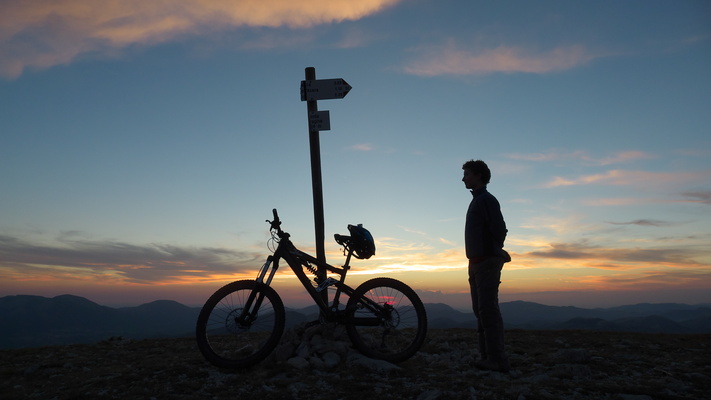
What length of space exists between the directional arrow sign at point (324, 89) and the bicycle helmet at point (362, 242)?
9.08 ft

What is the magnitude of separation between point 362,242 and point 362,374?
1918mm

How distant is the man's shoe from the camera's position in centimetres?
562

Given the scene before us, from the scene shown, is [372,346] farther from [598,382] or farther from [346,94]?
[346,94]

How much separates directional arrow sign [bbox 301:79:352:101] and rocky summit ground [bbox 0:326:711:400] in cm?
426

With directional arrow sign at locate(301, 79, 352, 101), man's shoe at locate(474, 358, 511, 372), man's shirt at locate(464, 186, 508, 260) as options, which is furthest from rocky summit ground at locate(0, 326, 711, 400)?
directional arrow sign at locate(301, 79, 352, 101)

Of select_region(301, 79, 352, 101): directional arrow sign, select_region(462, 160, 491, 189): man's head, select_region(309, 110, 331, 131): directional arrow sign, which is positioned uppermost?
select_region(301, 79, 352, 101): directional arrow sign

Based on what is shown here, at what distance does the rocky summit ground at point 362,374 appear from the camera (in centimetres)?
458

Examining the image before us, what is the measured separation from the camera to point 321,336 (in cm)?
635

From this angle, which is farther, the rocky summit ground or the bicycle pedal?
the bicycle pedal

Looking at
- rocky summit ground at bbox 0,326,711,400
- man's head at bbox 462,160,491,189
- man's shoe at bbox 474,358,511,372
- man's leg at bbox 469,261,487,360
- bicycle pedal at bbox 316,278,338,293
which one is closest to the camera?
rocky summit ground at bbox 0,326,711,400

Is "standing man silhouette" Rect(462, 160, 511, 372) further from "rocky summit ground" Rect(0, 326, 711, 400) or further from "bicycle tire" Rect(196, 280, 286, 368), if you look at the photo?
"bicycle tire" Rect(196, 280, 286, 368)

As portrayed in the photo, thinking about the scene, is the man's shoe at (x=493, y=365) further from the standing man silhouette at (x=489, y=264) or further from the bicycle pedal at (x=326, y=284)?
the bicycle pedal at (x=326, y=284)

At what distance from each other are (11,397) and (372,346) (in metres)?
4.85

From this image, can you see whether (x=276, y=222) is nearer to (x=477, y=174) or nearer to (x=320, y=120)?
(x=320, y=120)
